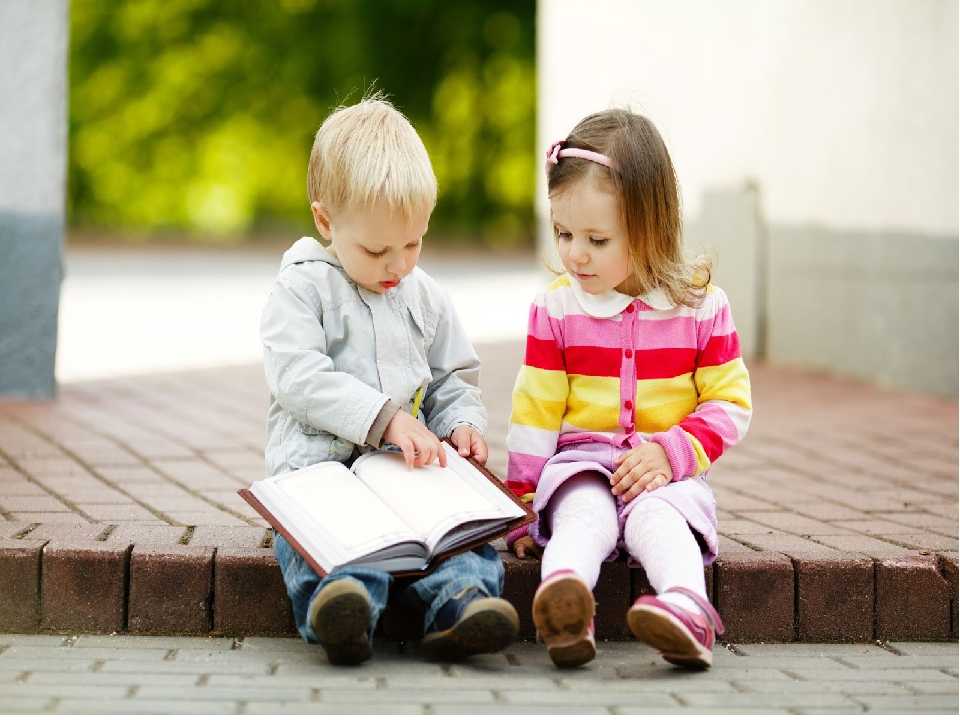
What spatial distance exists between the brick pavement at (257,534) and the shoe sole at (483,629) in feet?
1.27

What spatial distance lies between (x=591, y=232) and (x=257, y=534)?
1086mm

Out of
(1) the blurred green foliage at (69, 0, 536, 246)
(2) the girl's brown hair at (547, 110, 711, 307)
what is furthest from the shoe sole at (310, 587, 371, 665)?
(1) the blurred green foliage at (69, 0, 536, 246)

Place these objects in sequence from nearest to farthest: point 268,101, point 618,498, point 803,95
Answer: point 618,498, point 803,95, point 268,101

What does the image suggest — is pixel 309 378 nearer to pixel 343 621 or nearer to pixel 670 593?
pixel 343 621

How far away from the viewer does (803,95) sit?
24.4 feet

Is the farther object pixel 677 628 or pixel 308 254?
pixel 308 254

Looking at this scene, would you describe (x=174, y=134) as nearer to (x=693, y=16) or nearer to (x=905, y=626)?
(x=693, y=16)

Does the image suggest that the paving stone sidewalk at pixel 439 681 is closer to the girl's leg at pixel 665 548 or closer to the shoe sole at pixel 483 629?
the shoe sole at pixel 483 629

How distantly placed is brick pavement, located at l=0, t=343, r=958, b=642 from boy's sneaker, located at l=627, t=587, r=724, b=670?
39cm

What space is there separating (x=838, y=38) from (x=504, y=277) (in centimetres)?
827

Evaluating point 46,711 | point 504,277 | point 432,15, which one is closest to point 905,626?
point 46,711

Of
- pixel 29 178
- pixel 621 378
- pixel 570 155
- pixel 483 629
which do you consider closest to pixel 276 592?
pixel 483 629

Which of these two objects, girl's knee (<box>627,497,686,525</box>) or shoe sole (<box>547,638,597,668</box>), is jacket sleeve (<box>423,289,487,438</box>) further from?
shoe sole (<box>547,638,597,668</box>)

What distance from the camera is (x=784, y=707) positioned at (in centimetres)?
282
